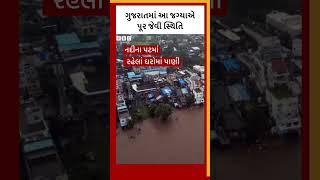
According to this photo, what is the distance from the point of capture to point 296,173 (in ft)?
12.5

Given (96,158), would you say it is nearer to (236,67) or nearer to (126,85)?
(126,85)

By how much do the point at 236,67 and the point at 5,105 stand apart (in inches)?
67.0

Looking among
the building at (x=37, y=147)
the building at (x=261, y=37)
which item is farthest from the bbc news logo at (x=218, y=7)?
the building at (x=37, y=147)

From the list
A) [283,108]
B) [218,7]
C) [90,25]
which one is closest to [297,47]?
[283,108]

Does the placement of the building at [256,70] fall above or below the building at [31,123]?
above

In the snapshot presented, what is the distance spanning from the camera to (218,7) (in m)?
3.75

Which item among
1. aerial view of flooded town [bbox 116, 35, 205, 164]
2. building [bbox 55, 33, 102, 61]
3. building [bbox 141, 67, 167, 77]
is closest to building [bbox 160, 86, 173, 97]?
aerial view of flooded town [bbox 116, 35, 205, 164]

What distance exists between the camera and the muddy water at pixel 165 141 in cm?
369

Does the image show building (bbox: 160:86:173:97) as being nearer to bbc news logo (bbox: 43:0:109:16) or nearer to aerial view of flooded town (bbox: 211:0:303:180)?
aerial view of flooded town (bbox: 211:0:303:180)

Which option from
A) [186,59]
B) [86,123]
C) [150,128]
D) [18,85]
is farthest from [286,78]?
[18,85]

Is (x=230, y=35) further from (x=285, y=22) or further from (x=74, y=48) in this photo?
(x=74, y=48)

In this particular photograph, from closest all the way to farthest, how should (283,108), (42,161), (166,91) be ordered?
(42,161), (166,91), (283,108)

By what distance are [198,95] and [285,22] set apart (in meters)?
0.86

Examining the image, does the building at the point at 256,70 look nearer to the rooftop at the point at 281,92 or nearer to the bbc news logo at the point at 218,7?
the rooftop at the point at 281,92
